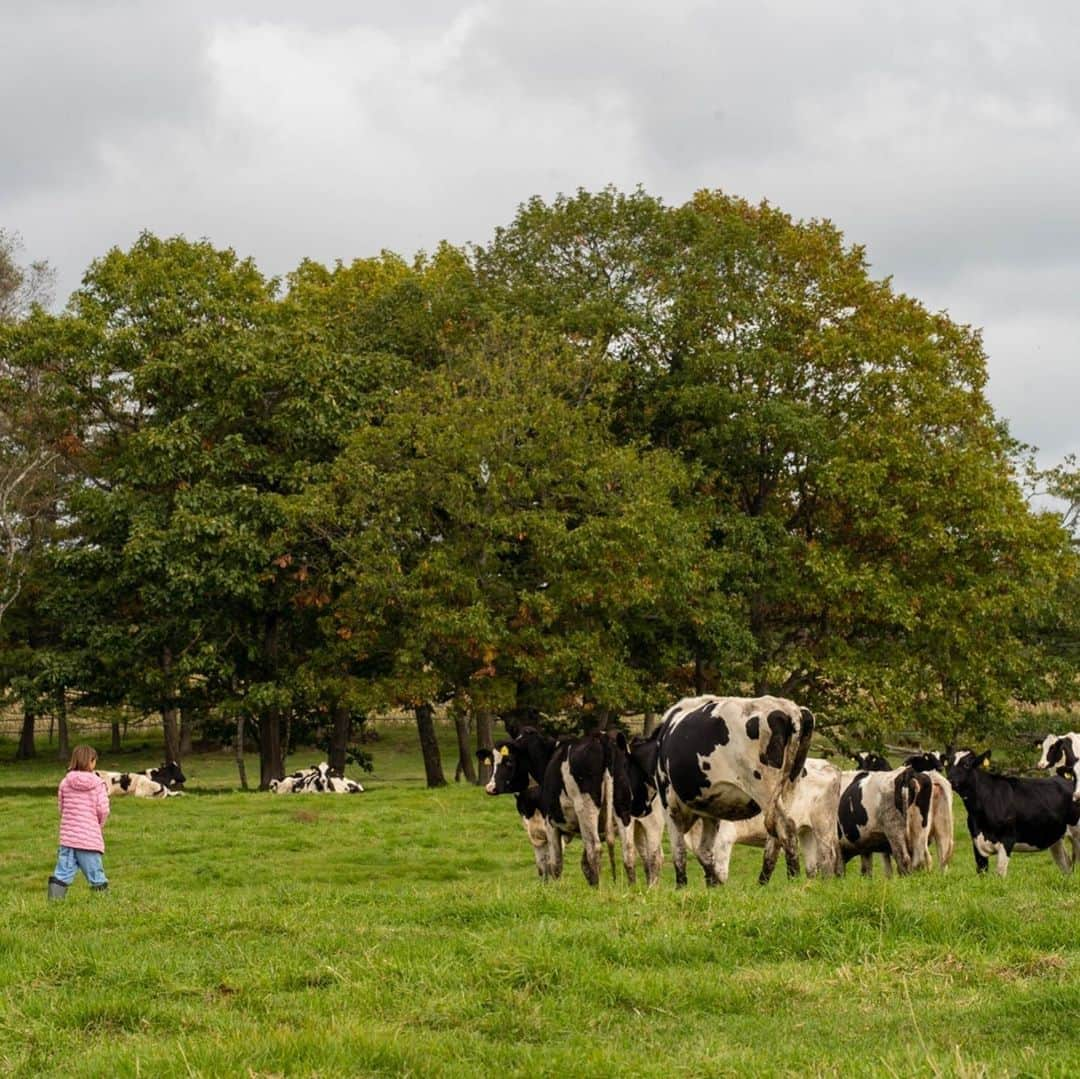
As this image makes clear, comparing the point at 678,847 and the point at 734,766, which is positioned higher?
the point at 734,766

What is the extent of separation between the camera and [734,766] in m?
16.1

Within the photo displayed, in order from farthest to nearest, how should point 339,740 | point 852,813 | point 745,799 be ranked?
point 339,740 → point 852,813 → point 745,799

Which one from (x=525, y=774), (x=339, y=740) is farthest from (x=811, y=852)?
(x=339, y=740)

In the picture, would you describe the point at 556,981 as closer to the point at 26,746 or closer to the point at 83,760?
the point at 83,760

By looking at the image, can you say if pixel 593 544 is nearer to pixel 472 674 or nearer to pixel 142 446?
pixel 472 674

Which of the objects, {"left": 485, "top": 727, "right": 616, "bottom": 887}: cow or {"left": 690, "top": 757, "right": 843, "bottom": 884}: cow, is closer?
{"left": 485, "top": 727, "right": 616, "bottom": 887}: cow

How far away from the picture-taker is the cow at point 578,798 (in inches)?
671

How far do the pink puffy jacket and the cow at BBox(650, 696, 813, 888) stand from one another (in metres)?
6.72

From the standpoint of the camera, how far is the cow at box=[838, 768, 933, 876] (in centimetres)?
1859

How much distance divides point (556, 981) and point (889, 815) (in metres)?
10.4

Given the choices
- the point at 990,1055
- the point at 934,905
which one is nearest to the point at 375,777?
the point at 934,905

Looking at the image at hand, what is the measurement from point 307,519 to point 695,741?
73.1ft

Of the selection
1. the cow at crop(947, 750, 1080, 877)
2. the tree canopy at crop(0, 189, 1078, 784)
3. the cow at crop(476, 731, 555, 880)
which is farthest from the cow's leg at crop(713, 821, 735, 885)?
the tree canopy at crop(0, 189, 1078, 784)

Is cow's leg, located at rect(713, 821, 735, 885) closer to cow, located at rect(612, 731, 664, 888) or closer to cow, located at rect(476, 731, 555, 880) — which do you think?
cow, located at rect(612, 731, 664, 888)
